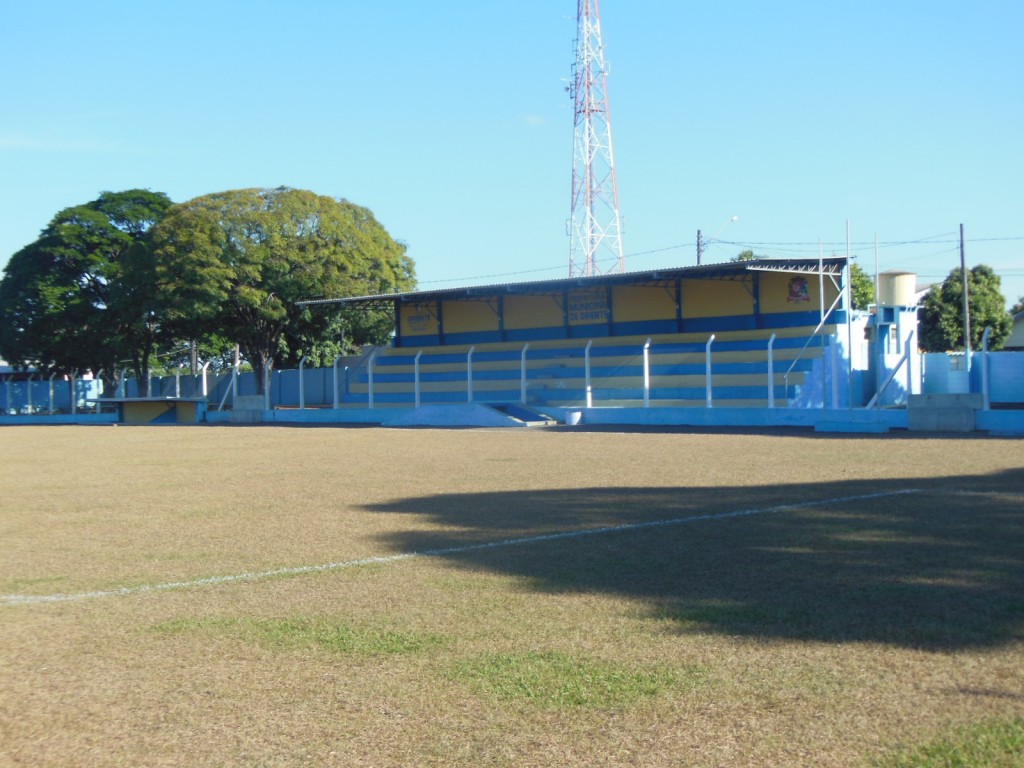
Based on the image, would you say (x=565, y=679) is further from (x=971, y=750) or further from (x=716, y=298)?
(x=716, y=298)

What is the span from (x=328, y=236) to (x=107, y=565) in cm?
3701

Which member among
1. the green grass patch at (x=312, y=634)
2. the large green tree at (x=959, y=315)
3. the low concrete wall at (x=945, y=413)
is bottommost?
the green grass patch at (x=312, y=634)

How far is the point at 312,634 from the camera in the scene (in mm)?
6043

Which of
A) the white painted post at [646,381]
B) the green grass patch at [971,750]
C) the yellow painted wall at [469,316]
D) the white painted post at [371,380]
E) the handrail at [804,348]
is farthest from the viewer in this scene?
the yellow painted wall at [469,316]

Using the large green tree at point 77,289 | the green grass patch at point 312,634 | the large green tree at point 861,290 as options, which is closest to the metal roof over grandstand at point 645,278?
the large green tree at point 77,289

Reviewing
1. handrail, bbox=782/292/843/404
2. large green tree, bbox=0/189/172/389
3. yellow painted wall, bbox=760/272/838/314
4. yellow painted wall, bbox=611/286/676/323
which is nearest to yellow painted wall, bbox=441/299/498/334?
yellow painted wall, bbox=611/286/676/323

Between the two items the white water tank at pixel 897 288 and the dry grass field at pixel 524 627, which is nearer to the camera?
the dry grass field at pixel 524 627

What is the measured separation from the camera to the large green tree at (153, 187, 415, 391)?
1640 inches

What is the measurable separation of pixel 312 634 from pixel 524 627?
1.24 metres

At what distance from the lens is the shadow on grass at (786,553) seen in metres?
5.93

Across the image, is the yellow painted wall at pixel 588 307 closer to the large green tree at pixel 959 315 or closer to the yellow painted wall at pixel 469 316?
the yellow painted wall at pixel 469 316

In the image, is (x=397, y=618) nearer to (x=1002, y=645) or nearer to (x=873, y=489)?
(x=1002, y=645)

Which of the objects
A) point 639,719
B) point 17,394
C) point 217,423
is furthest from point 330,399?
point 639,719

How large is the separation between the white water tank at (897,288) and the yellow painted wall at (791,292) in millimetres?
1768
